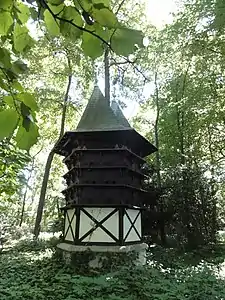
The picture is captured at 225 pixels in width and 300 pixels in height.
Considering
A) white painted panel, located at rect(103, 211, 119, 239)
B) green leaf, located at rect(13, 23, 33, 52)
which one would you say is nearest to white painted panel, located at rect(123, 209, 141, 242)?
white painted panel, located at rect(103, 211, 119, 239)

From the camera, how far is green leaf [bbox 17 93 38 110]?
806 millimetres

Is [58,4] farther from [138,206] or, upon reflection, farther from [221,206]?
[221,206]

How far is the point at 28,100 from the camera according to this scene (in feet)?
2.66

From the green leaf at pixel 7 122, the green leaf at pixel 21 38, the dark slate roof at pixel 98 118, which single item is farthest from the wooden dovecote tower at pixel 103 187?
the green leaf at pixel 7 122

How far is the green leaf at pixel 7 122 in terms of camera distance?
0.76 m

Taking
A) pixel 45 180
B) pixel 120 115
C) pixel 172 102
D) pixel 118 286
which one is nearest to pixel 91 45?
pixel 118 286

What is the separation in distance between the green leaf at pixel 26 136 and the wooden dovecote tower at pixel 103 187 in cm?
918

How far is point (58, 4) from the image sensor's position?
954 mm

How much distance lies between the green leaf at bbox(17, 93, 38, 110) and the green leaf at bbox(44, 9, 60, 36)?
13.2 inches

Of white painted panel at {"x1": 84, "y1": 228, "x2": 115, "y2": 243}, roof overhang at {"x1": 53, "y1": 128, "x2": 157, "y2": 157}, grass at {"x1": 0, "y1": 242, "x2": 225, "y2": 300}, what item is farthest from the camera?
roof overhang at {"x1": 53, "y1": 128, "x2": 157, "y2": 157}

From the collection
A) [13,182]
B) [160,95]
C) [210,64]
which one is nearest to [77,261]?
[13,182]

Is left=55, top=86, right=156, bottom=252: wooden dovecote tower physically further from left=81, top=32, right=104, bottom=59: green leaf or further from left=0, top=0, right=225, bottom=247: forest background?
left=81, top=32, right=104, bottom=59: green leaf

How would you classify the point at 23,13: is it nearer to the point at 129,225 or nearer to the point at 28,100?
the point at 28,100

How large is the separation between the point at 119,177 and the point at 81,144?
69.0 inches
